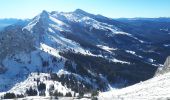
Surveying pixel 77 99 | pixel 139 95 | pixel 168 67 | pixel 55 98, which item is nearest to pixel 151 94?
pixel 139 95

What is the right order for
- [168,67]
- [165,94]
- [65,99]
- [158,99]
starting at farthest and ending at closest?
[168,67]
[65,99]
[165,94]
[158,99]

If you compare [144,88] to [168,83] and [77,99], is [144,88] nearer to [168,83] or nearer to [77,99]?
[168,83]

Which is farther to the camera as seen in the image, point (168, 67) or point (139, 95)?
point (168, 67)

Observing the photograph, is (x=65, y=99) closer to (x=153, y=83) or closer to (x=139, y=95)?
(x=139, y=95)

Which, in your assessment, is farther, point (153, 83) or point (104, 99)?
point (153, 83)

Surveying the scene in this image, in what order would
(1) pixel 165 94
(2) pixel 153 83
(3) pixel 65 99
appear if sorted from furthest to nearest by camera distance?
(2) pixel 153 83
(3) pixel 65 99
(1) pixel 165 94

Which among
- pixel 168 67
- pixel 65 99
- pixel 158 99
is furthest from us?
pixel 168 67

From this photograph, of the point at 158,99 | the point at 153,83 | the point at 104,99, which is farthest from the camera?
the point at 153,83

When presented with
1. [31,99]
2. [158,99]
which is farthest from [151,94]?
[31,99]
